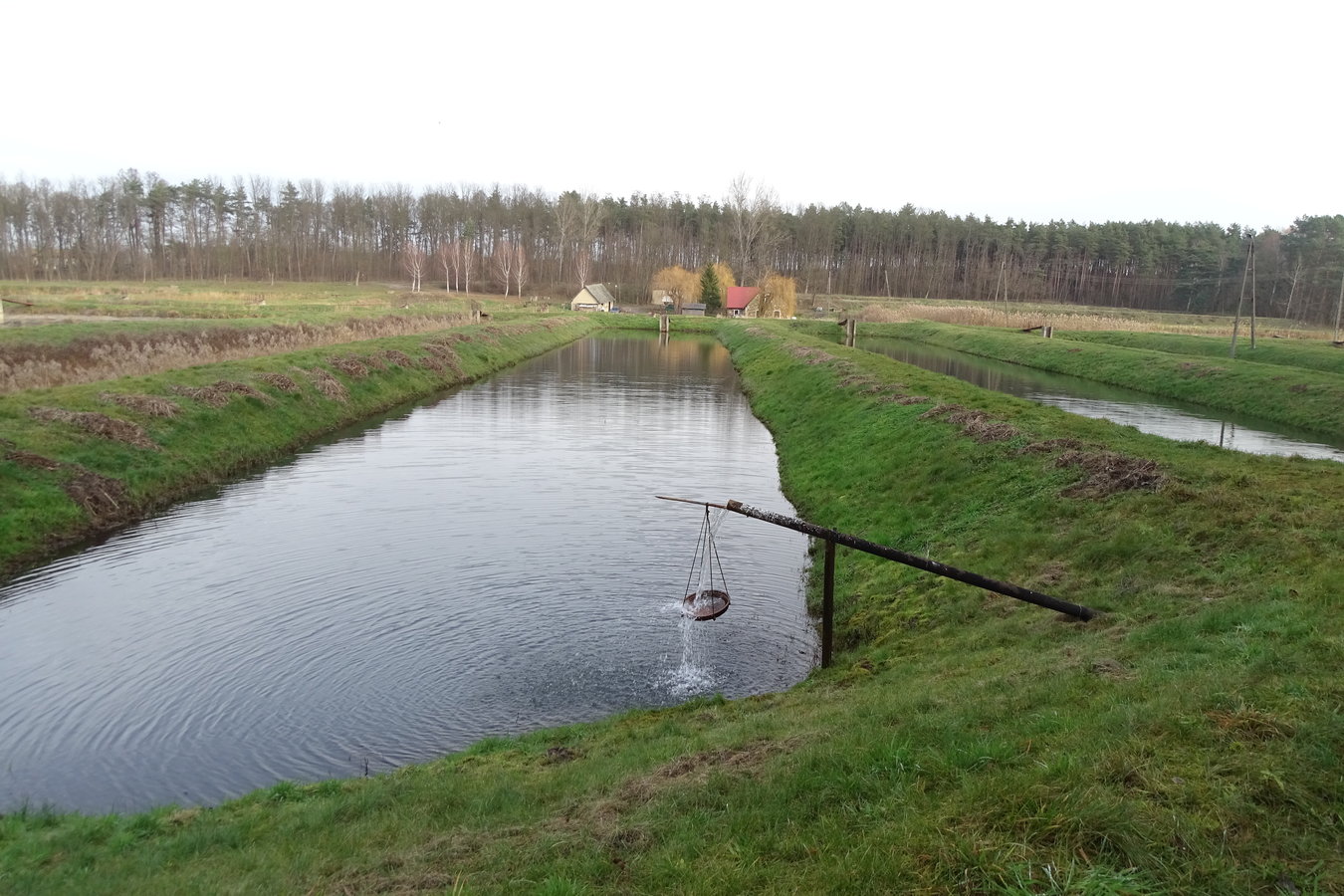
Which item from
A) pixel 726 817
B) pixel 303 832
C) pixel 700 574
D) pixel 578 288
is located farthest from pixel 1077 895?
pixel 578 288

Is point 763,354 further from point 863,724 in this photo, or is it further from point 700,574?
point 863,724

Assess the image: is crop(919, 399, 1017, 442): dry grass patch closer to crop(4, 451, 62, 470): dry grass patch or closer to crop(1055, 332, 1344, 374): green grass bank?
crop(4, 451, 62, 470): dry grass patch

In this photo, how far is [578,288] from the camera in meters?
136

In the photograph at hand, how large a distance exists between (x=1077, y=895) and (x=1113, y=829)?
25.1 inches

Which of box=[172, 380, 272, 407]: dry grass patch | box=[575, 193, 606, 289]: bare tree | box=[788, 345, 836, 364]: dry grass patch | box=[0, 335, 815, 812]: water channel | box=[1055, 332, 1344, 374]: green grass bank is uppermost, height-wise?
box=[575, 193, 606, 289]: bare tree

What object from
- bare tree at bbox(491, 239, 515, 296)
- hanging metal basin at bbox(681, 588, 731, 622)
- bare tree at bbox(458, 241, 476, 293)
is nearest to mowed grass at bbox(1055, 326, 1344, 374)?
hanging metal basin at bbox(681, 588, 731, 622)

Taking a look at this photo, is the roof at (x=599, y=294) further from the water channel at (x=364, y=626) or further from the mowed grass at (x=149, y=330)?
the water channel at (x=364, y=626)

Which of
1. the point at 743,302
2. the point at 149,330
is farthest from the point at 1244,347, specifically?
the point at 149,330

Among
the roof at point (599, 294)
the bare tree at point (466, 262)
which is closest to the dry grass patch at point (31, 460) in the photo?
the roof at point (599, 294)

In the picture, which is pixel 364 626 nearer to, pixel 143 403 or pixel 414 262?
pixel 143 403

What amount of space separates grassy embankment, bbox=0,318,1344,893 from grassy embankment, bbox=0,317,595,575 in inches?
474

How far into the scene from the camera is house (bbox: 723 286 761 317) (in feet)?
374

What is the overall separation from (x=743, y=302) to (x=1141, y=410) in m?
81.3

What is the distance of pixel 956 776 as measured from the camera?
6.09 meters
